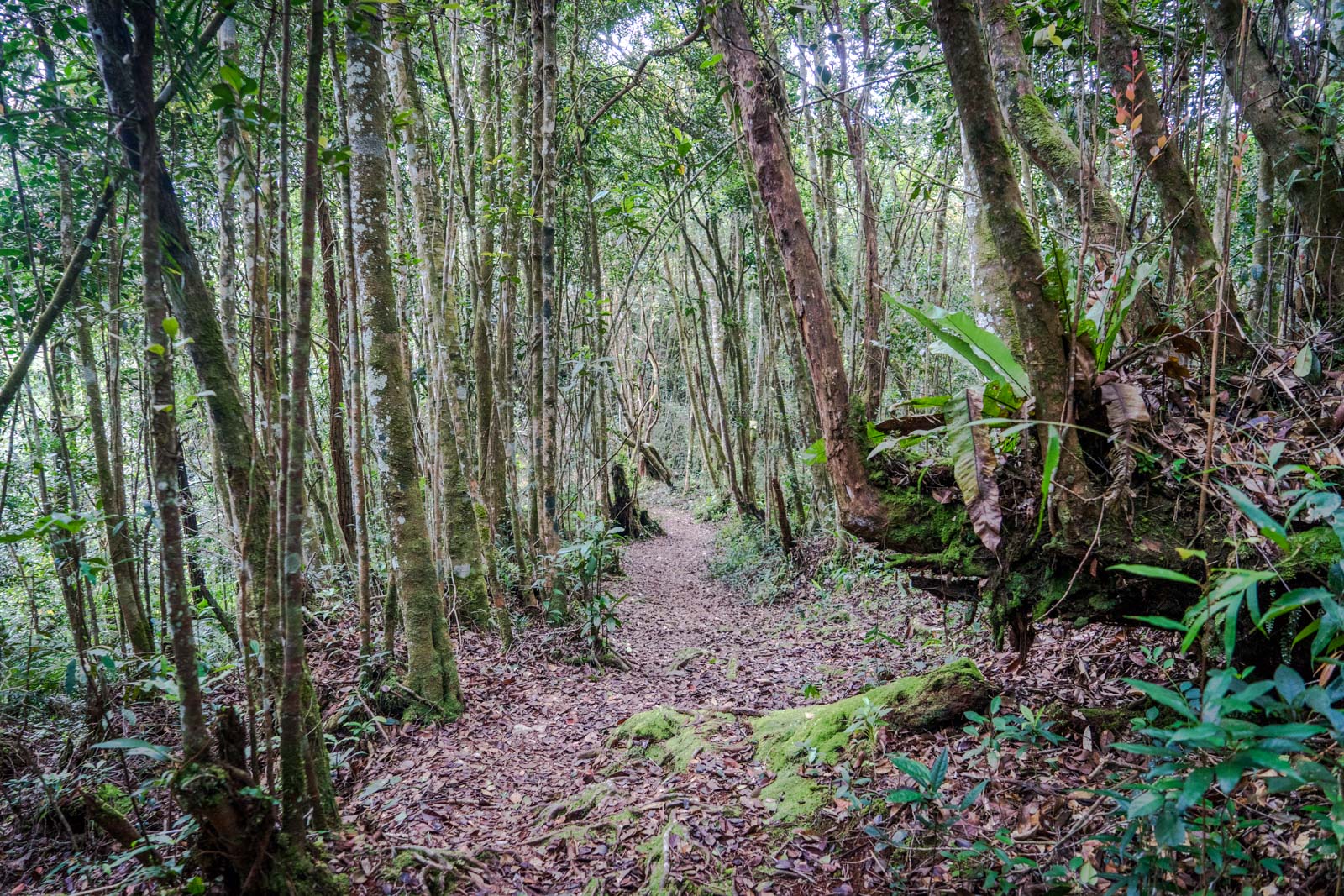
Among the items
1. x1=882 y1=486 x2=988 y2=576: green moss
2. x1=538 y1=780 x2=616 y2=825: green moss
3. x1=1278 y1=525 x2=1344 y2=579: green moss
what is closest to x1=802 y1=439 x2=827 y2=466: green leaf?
x1=882 y1=486 x2=988 y2=576: green moss

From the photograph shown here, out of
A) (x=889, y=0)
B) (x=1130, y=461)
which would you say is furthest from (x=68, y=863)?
(x=889, y=0)

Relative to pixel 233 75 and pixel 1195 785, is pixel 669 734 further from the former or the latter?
pixel 233 75

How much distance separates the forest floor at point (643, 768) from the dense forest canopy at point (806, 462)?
1.0 inches

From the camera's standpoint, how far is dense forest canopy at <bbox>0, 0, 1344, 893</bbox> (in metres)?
1.98

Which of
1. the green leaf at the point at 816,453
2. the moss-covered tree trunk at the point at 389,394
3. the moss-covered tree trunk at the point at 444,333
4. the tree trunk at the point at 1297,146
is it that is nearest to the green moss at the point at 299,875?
the moss-covered tree trunk at the point at 389,394

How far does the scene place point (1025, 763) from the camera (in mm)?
2668

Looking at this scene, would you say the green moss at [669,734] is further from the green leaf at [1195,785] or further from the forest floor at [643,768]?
the green leaf at [1195,785]

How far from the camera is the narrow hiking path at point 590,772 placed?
2756 millimetres

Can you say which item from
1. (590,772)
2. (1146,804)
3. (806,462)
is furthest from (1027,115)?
(590,772)

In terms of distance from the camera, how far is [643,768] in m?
3.68

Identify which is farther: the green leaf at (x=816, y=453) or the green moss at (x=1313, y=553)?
the green leaf at (x=816, y=453)

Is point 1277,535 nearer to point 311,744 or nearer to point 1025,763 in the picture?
point 1025,763

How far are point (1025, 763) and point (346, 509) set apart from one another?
728cm

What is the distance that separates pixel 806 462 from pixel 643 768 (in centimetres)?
208
